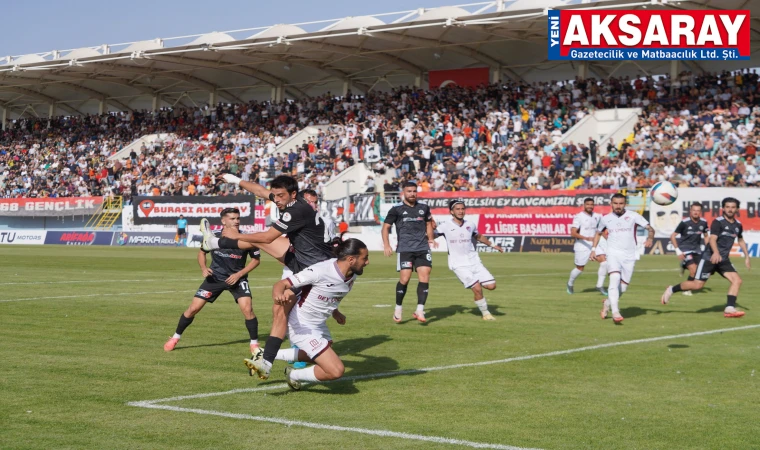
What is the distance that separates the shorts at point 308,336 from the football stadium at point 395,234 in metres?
0.02

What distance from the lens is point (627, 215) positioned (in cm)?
1575

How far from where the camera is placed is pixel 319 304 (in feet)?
29.5

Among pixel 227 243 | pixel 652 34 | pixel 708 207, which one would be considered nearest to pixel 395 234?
pixel 708 207

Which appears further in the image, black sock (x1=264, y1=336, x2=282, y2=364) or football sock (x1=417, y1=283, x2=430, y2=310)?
football sock (x1=417, y1=283, x2=430, y2=310)

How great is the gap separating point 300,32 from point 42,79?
→ 2535 centimetres

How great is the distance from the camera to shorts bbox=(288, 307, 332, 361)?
8820mm

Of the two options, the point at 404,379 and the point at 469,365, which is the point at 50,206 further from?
the point at 404,379

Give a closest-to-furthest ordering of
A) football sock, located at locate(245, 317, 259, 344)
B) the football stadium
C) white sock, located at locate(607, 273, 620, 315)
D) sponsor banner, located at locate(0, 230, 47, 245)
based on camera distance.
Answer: the football stadium → football sock, located at locate(245, 317, 259, 344) → white sock, located at locate(607, 273, 620, 315) → sponsor banner, located at locate(0, 230, 47, 245)

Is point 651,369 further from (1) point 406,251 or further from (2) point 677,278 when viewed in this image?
(2) point 677,278

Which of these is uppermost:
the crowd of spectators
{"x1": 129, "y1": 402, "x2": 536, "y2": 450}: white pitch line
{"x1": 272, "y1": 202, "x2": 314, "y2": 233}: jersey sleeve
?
the crowd of spectators

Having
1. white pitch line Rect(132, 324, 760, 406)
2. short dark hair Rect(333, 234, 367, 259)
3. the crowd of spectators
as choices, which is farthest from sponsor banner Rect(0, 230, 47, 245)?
short dark hair Rect(333, 234, 367, 259)

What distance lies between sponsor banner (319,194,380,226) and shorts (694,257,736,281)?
28.3m

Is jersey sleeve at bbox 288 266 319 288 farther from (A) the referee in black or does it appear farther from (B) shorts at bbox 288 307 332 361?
(A) the referee in black

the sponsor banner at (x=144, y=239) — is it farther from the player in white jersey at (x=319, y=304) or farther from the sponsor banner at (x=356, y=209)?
the player in white jersey at (x=319, y=304)
